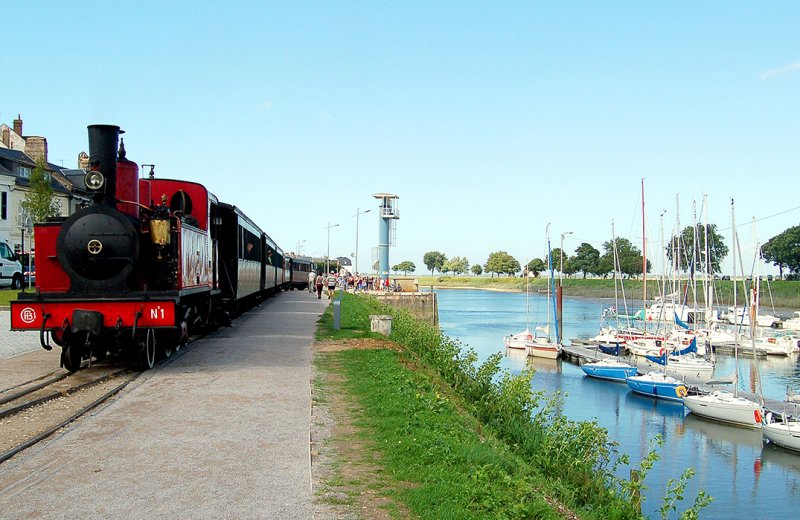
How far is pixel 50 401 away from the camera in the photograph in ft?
32.0

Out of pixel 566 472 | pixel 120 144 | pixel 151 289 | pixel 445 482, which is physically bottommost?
pixel 566 472

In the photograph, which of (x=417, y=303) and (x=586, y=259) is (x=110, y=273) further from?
(x=586, y=259)

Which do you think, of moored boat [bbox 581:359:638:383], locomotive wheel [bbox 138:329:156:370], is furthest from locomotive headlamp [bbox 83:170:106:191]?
moored boat [bbox 581:359:638:383]

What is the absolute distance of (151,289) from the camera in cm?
1277

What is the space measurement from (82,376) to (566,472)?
8142 mm

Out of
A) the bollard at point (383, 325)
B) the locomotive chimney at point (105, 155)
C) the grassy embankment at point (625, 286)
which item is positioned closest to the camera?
the locomotive chimney at point (105, 155)

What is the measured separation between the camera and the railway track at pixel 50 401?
25.3 feet

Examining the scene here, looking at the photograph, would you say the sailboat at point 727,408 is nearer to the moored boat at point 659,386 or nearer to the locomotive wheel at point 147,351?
the moored boat at point 659,386

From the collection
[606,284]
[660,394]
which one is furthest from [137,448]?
[606,284]

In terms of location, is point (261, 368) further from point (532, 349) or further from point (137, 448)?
point (532, 349)

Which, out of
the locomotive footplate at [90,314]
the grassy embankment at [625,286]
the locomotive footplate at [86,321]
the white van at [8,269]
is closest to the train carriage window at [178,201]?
the locomotive footplate at [90,314]

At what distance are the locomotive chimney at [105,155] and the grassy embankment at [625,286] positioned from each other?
59.4 m

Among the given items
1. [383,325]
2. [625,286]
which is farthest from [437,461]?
[625,286]

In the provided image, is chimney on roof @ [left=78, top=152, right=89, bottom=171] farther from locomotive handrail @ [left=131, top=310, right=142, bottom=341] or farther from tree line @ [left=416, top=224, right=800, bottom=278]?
tree line @ [left=416, top=224, right=800, bottom=278]
